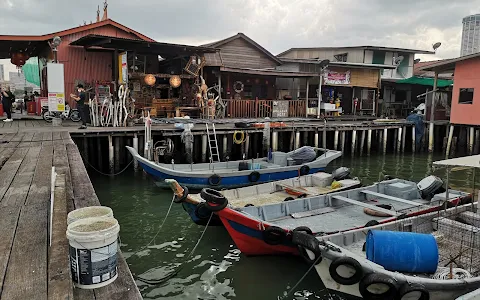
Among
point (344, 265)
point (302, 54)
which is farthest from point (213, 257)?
point (302, 54)

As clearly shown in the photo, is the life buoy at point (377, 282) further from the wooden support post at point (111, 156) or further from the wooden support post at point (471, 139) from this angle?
the wooden support post at point (471, 139)

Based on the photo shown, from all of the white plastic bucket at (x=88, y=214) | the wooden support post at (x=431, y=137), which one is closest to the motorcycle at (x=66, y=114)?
the white plastic bucket at (x=88, y=214)

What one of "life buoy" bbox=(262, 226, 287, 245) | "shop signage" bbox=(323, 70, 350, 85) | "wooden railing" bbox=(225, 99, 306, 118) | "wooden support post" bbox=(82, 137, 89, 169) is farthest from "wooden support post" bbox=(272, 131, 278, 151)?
"shop signage" bbox=(323, 70, 350, 85)

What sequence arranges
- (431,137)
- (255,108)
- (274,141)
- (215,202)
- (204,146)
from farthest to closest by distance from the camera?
(255,108)
(431,137)
(274,141)
(204,146)
(215,202)

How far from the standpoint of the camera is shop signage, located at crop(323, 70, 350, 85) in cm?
2519

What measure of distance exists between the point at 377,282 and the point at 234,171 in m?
7.84

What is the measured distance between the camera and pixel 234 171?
41.7ft

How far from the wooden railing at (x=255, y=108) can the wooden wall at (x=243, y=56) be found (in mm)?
3286

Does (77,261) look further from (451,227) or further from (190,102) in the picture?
(190,102)

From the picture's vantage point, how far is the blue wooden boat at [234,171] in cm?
1152

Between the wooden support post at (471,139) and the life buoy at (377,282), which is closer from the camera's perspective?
the life buoy at (377,282)

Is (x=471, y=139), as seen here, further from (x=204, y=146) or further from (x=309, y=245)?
(x=309, y=245)

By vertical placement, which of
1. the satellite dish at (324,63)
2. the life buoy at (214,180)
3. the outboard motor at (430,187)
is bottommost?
the life buoy at (214,180)

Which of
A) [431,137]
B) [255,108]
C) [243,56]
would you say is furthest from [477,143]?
[243,56]
